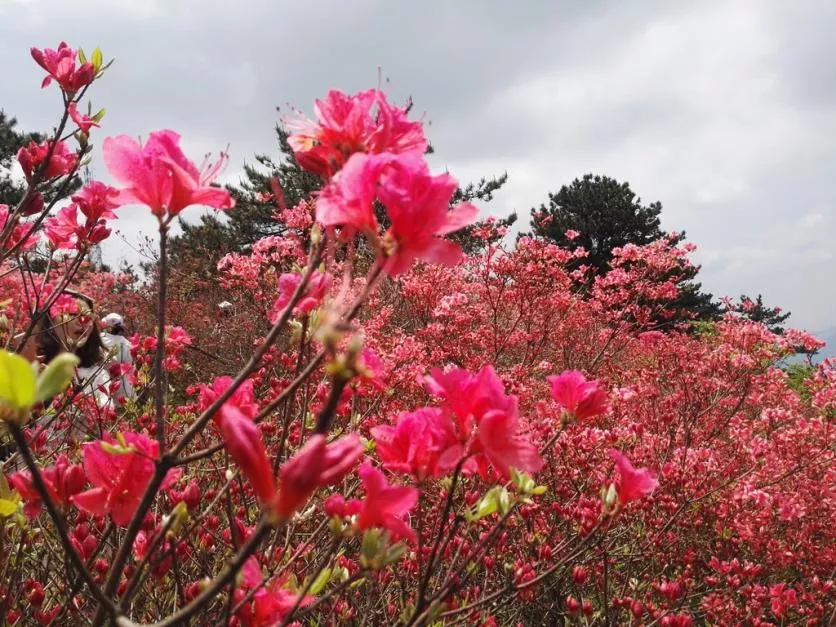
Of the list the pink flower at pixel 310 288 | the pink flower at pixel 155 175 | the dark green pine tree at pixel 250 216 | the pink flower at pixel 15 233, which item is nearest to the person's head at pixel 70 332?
the pink flower at pixel 15 233

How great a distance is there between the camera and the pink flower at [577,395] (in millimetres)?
1255

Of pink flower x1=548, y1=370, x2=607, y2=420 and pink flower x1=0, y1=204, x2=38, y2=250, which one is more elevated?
pink flower x1=548, y1=370, x2=607, y2=420

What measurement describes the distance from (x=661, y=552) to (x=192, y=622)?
2.74 metres

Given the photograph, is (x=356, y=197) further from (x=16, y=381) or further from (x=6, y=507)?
(x=6, y=507)

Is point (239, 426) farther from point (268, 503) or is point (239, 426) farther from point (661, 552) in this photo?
point (661, 552)

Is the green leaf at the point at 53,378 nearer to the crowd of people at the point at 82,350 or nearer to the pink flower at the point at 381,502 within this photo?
the pink flower at the point at 381,502

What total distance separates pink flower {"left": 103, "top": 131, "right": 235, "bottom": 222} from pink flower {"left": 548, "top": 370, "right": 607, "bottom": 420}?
2.68 ft

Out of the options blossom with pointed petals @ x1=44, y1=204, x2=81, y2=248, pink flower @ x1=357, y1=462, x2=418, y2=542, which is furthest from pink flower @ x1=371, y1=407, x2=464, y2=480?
blossom with pointed petals @ x1=44, y1=204, x2=81, y2=248

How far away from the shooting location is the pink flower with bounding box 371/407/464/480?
0.90m

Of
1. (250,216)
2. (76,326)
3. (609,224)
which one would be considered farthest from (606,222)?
(76,326)

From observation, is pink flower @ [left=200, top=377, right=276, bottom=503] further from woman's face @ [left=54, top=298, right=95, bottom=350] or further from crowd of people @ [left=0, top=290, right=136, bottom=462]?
crowd of people @ [left=0, top=290, right=136, bottom=462]

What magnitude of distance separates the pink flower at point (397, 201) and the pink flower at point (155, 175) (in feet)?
0.87

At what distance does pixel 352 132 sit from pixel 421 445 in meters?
0.51

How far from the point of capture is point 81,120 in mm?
1739
